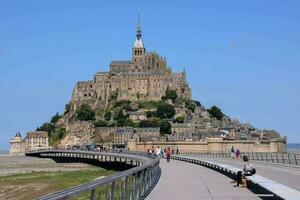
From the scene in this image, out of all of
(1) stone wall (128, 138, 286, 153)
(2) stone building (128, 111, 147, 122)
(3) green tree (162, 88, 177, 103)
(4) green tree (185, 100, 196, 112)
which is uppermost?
(3) green tree (162, 88, 177, 103)

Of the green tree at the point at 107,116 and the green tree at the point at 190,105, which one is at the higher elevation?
the green tree at the point at 190,105

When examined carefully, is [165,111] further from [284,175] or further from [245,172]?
[245,172]

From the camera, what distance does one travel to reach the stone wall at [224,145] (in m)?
114

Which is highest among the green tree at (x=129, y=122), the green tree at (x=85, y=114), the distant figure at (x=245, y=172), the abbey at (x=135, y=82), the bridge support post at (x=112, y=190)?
the abbey at (x=135, y=82)

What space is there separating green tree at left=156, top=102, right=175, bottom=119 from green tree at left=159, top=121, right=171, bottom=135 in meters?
8.61

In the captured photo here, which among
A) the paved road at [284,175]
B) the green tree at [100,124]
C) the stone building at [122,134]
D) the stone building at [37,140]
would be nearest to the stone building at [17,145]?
the stone building at [37,140]

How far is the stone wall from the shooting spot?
375 ft

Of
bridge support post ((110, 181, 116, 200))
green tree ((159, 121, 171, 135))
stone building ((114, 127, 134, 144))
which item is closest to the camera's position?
bridge support post ((110, 181, 116, 200))

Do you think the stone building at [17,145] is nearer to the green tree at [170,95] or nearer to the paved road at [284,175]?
the green tree at [170,95]

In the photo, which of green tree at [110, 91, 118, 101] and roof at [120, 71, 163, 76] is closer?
roof at [120, 71, 163, 76]

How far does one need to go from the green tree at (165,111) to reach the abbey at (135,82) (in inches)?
470

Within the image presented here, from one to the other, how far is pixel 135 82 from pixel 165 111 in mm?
18580

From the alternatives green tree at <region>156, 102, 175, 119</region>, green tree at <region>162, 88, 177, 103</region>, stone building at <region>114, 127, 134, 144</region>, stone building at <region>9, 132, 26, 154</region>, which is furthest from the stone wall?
stone building at <region>9, 132, 26, 154</region>

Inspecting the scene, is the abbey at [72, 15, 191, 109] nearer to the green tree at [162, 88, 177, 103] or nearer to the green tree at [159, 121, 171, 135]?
the green tree at [162, 88, 177, 103]
